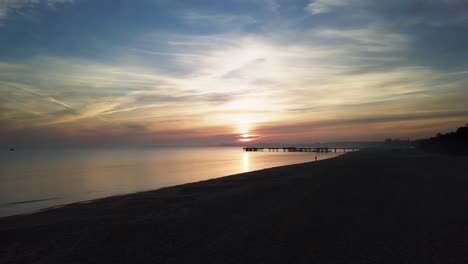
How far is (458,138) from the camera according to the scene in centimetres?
6625

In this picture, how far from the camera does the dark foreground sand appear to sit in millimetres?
8984

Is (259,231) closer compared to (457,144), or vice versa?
(259,231)

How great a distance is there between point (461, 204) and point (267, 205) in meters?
9.20

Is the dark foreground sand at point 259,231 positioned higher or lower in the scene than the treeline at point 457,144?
lower

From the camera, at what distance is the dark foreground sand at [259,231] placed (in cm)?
898

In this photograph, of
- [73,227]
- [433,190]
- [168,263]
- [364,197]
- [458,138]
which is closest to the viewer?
[168,263]

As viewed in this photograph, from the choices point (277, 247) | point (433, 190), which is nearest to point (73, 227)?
point (277, 247)

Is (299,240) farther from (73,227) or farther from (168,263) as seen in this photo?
(73,227)

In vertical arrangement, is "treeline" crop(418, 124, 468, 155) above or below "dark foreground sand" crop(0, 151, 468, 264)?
above

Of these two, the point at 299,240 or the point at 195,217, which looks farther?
the point at 195,217

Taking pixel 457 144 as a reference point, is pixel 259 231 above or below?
below

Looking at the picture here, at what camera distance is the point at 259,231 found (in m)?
11.5

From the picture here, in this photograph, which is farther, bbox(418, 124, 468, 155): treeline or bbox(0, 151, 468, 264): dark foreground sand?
bbox(418, 124, 468, 155): treeline

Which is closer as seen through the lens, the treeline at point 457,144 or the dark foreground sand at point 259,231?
the dark foreground sand at point 259,231
